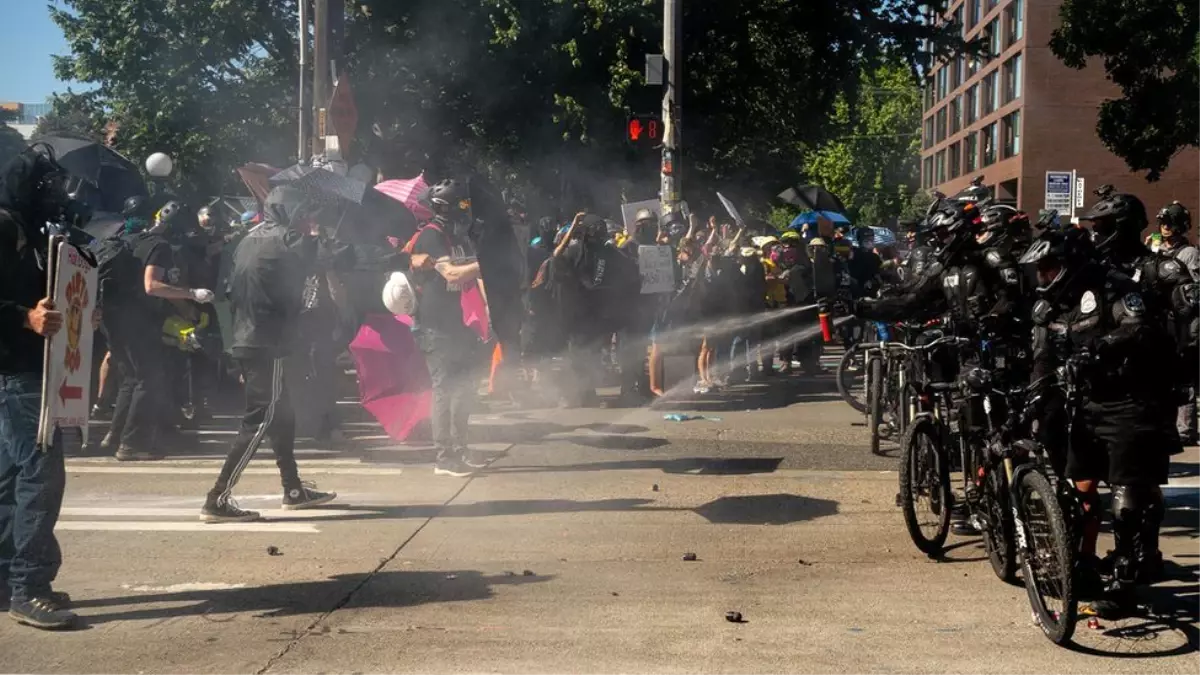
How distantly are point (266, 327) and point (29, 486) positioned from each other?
95.1 inches

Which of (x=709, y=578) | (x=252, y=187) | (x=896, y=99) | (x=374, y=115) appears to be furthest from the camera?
(x=896, y=99)

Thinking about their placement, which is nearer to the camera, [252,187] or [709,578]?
[709,578]

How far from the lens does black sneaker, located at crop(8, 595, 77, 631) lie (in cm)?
580

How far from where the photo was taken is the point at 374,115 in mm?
26359

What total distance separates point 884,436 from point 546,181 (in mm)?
17473

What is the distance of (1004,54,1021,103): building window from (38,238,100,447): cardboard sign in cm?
5724

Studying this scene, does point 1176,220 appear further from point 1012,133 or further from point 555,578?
point 1012,133

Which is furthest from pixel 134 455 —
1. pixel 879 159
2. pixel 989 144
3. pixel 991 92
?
pixel 879 159

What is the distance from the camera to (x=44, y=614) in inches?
229

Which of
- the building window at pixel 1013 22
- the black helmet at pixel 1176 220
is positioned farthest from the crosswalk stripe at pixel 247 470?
the building window at pixel 1013 22

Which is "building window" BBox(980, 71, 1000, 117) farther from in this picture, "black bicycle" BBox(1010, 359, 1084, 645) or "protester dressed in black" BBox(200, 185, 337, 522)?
"black bicycle" BBox(1010, 359, 1084, 645)

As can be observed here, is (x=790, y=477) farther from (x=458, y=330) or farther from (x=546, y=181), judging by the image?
(x=546, y=181)

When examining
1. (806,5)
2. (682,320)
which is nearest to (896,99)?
(806,5)

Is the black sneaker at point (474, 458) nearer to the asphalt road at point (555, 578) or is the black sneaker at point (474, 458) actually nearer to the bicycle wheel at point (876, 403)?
the asphalt road at point (555, 578)
